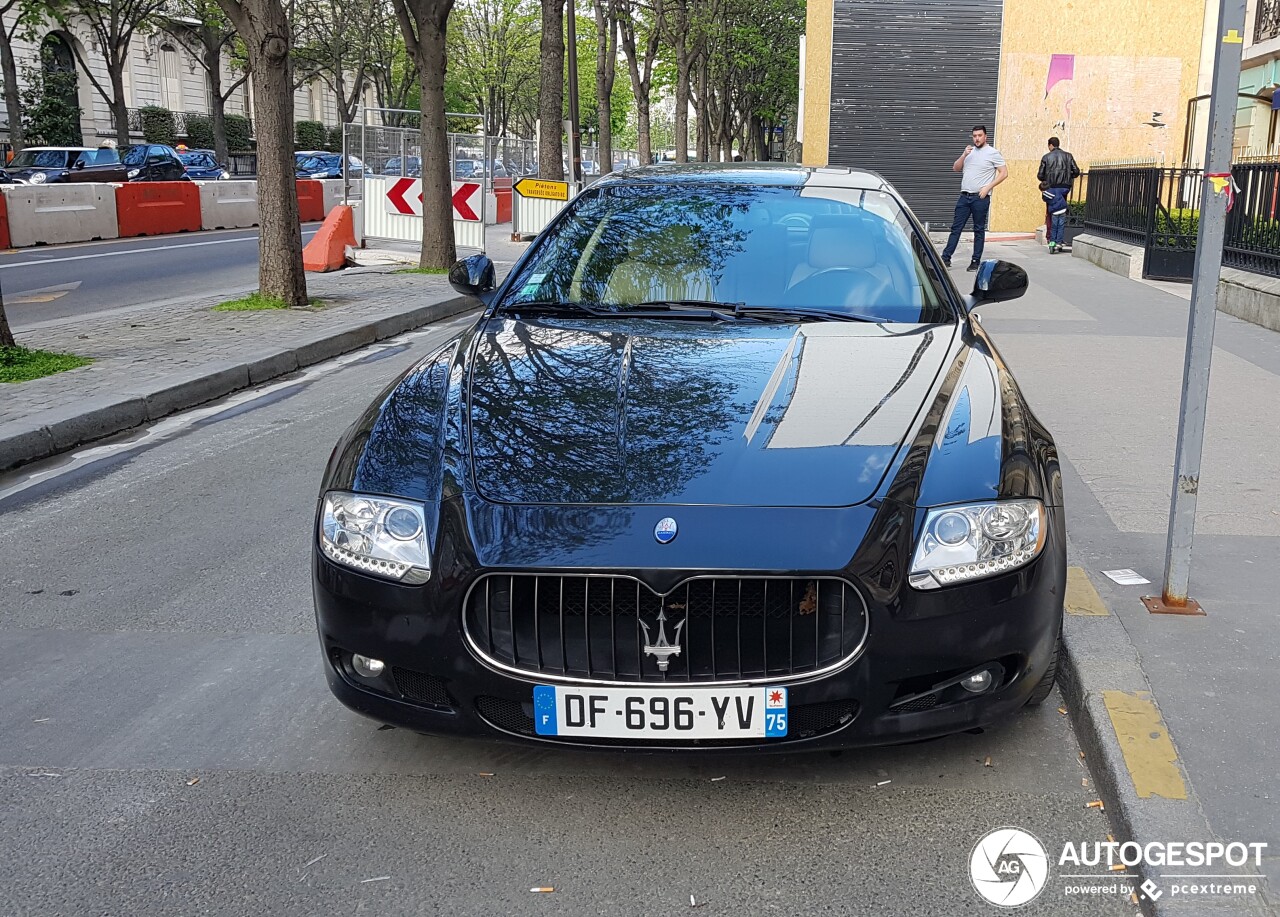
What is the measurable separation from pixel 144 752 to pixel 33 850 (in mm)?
526

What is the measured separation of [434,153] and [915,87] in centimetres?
1498

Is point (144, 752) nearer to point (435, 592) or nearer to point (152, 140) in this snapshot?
point (435, 592)

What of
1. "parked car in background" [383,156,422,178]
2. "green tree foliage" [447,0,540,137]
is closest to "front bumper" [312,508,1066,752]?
"parked car in background" [383,156,422,178]

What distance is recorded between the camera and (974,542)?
303cm

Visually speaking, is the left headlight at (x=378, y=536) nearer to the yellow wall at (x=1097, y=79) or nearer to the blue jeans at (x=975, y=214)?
the blue jeans at (x=975, y=214)

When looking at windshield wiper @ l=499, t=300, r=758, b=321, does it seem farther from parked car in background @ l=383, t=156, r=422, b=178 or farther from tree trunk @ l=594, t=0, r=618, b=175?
tree trunk @ l=594, t=0, r=618, b=175

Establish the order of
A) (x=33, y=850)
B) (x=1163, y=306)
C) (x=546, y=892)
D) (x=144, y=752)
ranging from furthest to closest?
1. (x=1163, y=306)
2. (x=144, y=752)
3. (x=33, y=850)
4. (x=546, y=892)

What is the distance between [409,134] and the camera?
20.9 metres

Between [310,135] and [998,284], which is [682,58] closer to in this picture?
[310,135]

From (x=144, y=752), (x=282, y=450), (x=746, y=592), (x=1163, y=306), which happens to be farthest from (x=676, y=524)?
(x=1163, y=306)

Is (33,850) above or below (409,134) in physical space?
below

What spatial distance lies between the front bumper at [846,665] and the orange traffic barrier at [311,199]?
91.2ft

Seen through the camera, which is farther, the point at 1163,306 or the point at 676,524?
the point at 1163,306

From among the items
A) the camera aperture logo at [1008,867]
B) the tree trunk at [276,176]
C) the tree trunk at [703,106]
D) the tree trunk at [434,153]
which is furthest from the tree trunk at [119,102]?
the camera aperture logo at [1008,867]
